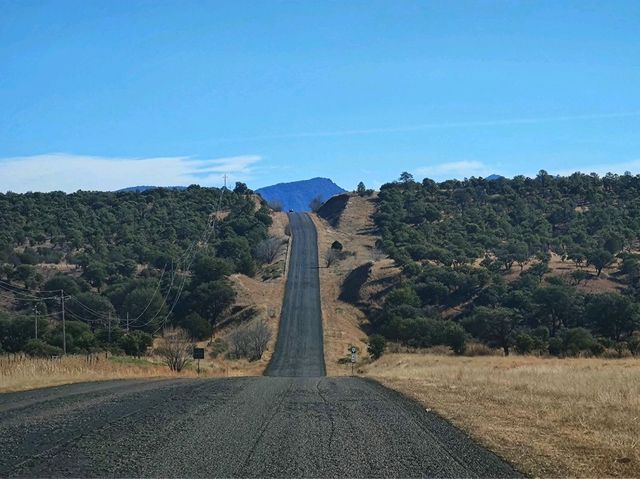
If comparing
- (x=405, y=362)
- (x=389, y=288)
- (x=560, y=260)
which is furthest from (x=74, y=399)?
(x=560, y=260)

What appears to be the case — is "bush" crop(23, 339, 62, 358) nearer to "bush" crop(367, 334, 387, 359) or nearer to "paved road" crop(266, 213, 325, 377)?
"paved road" crop(266, 213, 325, 377)

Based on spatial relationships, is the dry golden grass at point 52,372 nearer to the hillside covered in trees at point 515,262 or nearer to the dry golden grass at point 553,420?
the dry golden grass at point 553,420

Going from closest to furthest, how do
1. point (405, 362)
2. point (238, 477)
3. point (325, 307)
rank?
1. point (238, 477)
2. point (405, 362)
3. point (325, 307)

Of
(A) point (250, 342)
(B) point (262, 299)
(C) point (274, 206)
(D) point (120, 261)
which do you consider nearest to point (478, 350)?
(A) point (250, 342)

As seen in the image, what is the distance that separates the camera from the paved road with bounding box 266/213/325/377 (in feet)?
202

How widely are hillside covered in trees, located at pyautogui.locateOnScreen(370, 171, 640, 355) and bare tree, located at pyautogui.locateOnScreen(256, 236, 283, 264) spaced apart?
59.9 feet

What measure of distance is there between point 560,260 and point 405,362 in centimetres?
5918

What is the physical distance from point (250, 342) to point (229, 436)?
58319mm

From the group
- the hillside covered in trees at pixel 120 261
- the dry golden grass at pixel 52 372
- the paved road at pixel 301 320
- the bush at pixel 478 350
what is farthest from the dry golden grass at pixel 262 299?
the dry golden grass at pixel 52 372

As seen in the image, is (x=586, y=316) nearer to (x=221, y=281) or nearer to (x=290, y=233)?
(x=221, y=281)

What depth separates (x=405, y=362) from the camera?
50.8 meters

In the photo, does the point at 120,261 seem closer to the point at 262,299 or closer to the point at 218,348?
the point at 262,299

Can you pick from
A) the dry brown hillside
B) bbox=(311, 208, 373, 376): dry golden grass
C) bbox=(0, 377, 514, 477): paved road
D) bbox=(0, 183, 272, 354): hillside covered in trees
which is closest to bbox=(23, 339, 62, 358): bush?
bbox=(0, 183, 272, 354): hillside covered in trees

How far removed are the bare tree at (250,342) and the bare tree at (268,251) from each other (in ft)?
159
